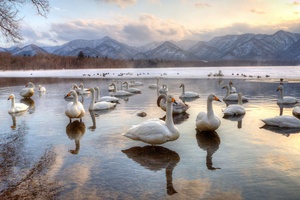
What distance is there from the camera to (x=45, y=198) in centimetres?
632

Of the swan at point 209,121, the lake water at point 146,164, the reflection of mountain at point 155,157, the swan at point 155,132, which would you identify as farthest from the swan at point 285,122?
the reflection of mountain at point 155,157

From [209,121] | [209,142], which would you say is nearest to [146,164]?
[209,142]

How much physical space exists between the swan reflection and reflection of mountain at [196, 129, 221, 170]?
4.35 metres

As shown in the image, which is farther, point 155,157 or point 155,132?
point 155,132

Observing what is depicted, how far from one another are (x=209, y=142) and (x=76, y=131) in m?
5.80

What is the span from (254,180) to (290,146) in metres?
3.61

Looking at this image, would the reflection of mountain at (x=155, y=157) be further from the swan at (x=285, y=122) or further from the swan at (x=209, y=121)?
the swan at (x=285, y=122)

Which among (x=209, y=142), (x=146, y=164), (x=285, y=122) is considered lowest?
(x=146, y=164)

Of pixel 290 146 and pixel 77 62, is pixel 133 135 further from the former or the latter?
pixel 77 62

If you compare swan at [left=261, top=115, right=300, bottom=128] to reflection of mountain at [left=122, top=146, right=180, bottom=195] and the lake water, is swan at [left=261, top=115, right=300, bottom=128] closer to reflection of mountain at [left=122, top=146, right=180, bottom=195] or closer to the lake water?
the lake water

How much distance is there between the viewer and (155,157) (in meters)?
9.02

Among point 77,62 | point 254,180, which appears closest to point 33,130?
point 254,180

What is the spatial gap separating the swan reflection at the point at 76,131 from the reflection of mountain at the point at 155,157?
1.91m

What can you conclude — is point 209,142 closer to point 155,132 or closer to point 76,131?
point 155,132
